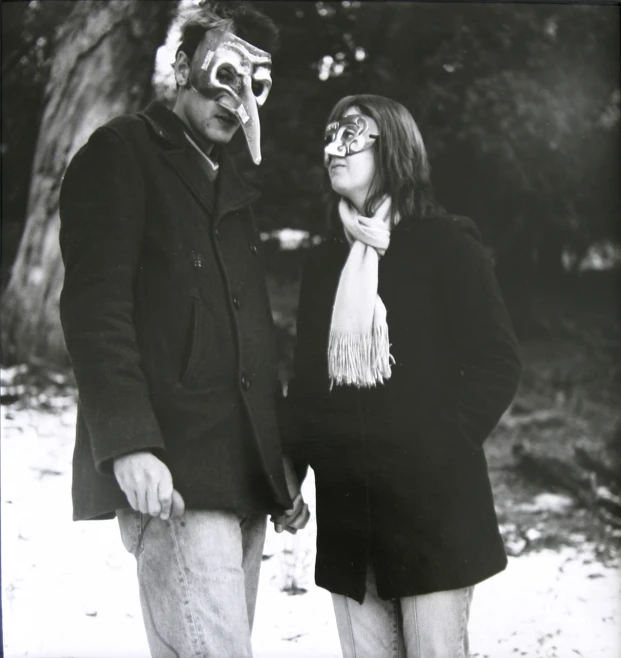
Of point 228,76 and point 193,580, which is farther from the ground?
point 228,76

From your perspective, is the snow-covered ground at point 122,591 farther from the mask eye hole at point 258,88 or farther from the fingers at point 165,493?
the mask eye hole at point 258,88

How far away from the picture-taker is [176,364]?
7.26 feet

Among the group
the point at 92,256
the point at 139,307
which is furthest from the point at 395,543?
the point at 92,256

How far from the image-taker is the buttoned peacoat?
213cm

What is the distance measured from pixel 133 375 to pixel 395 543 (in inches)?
33.3

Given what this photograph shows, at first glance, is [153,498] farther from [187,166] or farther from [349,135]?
[349,135]

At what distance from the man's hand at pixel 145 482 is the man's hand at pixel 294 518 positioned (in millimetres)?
429

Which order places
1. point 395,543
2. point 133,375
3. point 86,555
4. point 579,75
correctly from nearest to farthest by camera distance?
1. point 133,375
2. point 395,543
3. point 86,555
4. point 579,75

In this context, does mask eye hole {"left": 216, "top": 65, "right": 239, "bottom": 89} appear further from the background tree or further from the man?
the background tree

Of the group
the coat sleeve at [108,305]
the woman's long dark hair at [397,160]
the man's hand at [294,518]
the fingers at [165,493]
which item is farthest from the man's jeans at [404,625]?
the woman's long dark hair at [397,160]

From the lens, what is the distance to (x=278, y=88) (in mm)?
2562

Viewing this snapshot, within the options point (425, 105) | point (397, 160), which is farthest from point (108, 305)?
point (425, 105)

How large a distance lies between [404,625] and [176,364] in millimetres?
937

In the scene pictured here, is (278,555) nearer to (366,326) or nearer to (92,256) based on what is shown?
(366,326)
